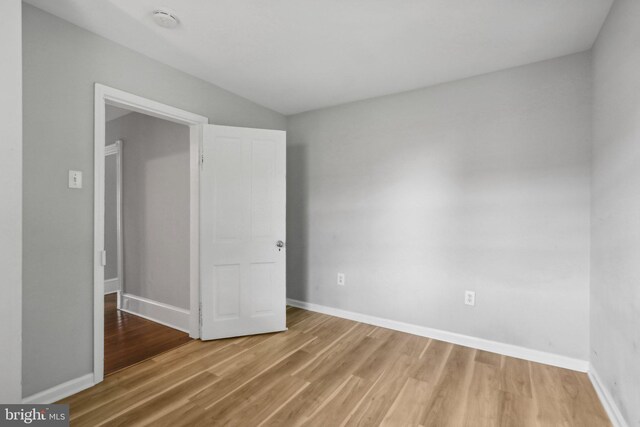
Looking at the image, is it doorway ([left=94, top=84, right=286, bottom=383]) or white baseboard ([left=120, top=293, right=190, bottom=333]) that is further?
white baseboard ([left=120, top=293, right=190, bottom=333])

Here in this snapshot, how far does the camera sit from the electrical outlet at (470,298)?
270 centimetres

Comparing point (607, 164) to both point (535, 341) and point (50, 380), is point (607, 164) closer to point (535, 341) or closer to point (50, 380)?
point (535, 341)

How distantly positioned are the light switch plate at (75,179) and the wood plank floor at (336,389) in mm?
1413

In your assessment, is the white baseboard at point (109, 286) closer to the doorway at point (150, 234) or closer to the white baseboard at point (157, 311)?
the doorway at point (150, 234)

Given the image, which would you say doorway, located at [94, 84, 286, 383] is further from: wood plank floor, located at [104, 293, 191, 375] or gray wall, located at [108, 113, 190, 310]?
gray wall, located at [108, 113, 190, 310]

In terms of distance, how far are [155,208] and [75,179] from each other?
1534 millimetres

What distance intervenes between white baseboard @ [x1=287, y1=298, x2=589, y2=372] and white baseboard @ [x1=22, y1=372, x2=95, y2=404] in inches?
90.3

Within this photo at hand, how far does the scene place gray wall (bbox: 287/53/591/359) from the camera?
92.4 inches

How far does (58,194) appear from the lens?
75.7 inches

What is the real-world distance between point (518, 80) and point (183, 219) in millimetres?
3531

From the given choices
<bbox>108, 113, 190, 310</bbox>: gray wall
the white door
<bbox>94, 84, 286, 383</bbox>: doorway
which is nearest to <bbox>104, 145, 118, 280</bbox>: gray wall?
<bbox>108, 113, 190, 310</bbox>: gray wall

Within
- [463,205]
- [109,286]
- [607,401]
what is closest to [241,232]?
[463,205]

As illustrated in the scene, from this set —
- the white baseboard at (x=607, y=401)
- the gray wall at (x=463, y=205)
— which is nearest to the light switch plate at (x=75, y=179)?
the gray wall at (x=463, y=205)

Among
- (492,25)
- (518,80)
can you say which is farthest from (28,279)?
(518,80)
